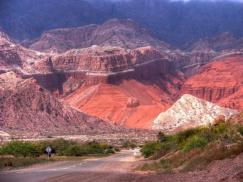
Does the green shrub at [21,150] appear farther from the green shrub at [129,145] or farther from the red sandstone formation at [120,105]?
the red sandstone formation at [120,105]

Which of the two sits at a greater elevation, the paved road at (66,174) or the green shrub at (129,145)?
the paved road at (66,174)

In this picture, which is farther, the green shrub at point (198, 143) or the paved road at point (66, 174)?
the green shrub at point (198, 143)

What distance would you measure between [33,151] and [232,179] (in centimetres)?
5575

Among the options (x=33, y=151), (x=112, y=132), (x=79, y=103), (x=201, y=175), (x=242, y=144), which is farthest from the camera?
(x=79, y=103)

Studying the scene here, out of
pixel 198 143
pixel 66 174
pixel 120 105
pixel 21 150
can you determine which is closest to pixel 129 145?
A: pixel 21 150

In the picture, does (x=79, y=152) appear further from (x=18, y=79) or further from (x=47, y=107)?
(x=18, y=79)

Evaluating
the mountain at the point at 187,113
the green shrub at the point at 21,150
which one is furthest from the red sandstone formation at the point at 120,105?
the green shrub at the point at 21,150

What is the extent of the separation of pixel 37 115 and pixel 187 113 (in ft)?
101

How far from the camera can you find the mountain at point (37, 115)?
148m

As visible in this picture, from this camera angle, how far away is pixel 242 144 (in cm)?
3100

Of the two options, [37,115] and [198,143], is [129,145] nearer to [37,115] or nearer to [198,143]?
[37,115]

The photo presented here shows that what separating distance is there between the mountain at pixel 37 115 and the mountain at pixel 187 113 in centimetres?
996

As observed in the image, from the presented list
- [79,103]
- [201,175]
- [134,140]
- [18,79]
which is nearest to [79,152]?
[134,140]

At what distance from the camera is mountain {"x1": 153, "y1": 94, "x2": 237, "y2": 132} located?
147 meters
